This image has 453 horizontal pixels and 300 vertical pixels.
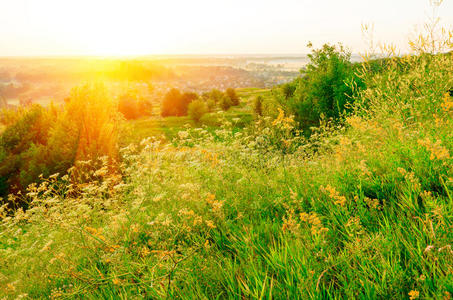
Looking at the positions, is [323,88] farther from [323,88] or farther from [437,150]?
[437,150]

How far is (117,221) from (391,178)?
333 cm

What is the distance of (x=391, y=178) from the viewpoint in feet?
9.33

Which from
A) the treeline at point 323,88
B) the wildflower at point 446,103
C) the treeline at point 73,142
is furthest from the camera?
the treeline at point 323,88

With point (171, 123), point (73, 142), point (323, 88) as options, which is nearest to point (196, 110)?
point (171, 123)

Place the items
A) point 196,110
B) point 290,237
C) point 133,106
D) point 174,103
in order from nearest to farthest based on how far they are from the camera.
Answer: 1. point 290,237
2. point 196,110
3. point 174,103
4. point 133,106

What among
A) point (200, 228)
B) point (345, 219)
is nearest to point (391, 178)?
point (345, 219)

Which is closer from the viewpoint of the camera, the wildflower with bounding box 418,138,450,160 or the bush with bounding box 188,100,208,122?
the wildflower with bounding box 418,138,450,160

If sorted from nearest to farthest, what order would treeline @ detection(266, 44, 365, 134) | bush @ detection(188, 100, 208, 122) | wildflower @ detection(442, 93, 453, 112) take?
wildflower @ detection(442, 93, 453, 112) → treeline @ detection(266, 44, 365, 134) → bush @ detection(188, 100, 208, 122)

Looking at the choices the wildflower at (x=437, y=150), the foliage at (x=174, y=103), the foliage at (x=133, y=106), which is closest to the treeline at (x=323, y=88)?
the wildflower at (x=437, y=150)

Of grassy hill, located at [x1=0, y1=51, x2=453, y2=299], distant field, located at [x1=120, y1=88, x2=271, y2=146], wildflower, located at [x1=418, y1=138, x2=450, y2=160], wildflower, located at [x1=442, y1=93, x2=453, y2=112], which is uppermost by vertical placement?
wildflower, located at [x1=442, y1=93, x2=453, y2=112]

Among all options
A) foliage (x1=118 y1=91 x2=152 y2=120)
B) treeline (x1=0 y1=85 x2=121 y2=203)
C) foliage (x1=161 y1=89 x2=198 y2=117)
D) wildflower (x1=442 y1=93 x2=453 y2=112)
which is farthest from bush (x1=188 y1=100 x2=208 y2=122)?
wildflower (x1=442 y1=93 x2=453 y2=112)

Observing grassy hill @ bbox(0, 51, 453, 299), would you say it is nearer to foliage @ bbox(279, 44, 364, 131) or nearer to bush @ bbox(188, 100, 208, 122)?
foliage @ bbox(279, 44, 364, 131)

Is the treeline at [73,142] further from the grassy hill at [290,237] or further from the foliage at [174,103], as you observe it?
the foliage at [174,103]

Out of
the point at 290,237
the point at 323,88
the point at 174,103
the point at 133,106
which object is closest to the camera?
the point at 290,237
